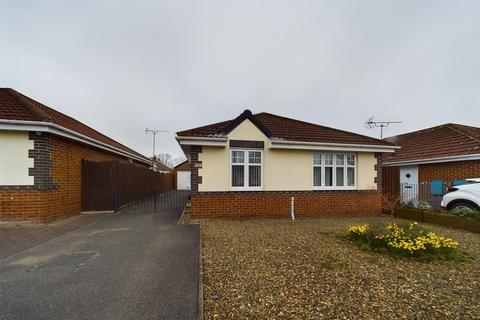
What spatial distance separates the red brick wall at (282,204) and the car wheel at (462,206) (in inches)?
92.4

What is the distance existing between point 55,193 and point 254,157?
22.7 ft

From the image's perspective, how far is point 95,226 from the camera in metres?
7.41

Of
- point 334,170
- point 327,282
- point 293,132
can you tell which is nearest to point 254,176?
point 293,132

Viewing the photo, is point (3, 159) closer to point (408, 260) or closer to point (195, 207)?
point (195, 207)

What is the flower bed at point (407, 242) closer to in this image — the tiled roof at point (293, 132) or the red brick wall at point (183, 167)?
the tiled roof at point (293, 132)

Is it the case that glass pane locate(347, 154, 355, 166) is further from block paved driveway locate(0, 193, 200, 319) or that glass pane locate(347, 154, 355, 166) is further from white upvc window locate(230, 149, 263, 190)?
block paved driveway locate(0, 193, 200, 319)

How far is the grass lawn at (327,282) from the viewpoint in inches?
111

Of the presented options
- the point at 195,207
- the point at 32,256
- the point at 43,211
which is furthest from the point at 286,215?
the point at 43,211

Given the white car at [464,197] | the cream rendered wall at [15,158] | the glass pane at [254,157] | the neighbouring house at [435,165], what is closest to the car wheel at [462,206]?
the white car at [464,197]

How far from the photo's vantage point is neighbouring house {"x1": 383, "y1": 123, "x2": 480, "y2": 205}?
1061 cm

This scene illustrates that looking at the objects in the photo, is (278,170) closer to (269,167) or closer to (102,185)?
(269,167)

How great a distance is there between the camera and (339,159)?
32.2 feet

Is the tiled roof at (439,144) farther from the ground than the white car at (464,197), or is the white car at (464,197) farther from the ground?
the tiled roof at (439,144)

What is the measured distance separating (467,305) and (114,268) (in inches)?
204
